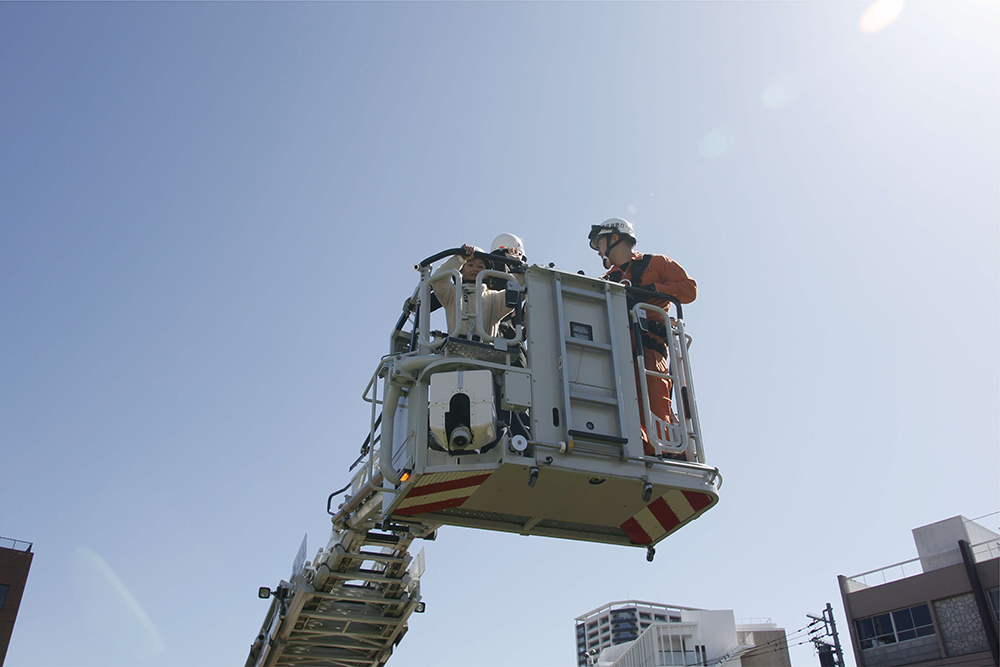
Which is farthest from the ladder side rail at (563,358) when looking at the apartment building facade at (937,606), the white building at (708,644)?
the white building at (708,644)

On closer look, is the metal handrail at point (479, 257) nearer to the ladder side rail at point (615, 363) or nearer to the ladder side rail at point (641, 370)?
the ladder side rail at point (615, 363)

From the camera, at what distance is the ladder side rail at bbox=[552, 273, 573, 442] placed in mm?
6895

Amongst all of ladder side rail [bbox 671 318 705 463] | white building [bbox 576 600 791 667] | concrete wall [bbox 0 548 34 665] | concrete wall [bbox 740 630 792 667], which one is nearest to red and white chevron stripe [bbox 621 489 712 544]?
ladder side rail [bbox 671 318 705 463]

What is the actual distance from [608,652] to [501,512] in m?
83.7

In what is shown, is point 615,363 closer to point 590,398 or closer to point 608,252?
point 590,398

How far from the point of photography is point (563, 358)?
722 centimetres

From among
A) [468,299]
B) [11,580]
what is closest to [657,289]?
[468,299]

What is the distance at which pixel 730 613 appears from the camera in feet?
223

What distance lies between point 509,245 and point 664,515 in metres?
3.85

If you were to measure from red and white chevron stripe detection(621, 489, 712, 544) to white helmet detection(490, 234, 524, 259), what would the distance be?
3.51 metres

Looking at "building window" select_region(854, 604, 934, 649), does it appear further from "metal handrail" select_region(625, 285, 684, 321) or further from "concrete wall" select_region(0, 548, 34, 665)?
"concrete wall" select_region(0, 548, 34, 665)

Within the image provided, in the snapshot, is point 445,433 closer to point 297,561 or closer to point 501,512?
point 501,512

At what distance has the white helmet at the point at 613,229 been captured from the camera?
966 centimetres

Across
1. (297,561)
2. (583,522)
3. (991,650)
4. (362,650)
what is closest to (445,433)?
(583,522)
